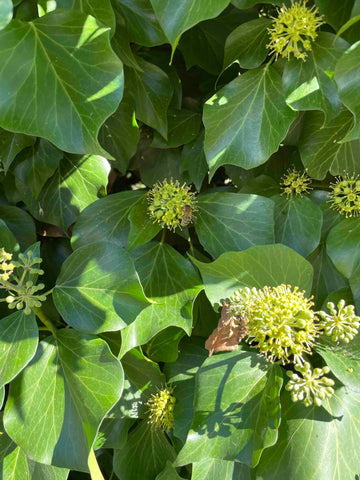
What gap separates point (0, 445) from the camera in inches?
43.1

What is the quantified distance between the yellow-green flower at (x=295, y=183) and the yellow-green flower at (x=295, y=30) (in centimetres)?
23

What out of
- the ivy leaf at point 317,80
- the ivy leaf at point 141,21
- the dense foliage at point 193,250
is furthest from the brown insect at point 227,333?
the ivy leaf at point 141,21

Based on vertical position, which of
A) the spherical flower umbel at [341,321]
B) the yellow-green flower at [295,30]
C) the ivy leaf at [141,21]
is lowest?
the spherical flower umbel at [341,321]

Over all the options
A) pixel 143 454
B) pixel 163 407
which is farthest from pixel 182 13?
pixel 143 454

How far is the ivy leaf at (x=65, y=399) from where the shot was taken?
893 mm

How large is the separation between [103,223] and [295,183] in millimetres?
387

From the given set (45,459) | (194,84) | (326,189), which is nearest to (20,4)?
(194,84)

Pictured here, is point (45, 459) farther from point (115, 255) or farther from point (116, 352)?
point (115, 255)

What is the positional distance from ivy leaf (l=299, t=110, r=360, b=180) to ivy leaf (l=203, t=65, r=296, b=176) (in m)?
0.10

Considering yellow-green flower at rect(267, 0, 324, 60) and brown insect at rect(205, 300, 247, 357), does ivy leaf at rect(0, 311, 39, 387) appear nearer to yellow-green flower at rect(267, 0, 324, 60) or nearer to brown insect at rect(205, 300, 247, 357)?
brown insect at rect(205, 300, 247, 357)

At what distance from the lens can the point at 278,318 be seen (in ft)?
2.68

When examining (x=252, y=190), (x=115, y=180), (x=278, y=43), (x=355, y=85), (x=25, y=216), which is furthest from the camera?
(x=115, y=180)

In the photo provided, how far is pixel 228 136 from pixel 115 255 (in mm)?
286

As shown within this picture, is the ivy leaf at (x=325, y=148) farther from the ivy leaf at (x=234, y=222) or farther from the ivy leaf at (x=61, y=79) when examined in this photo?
the ivy leaf at (x=61, y=79)
